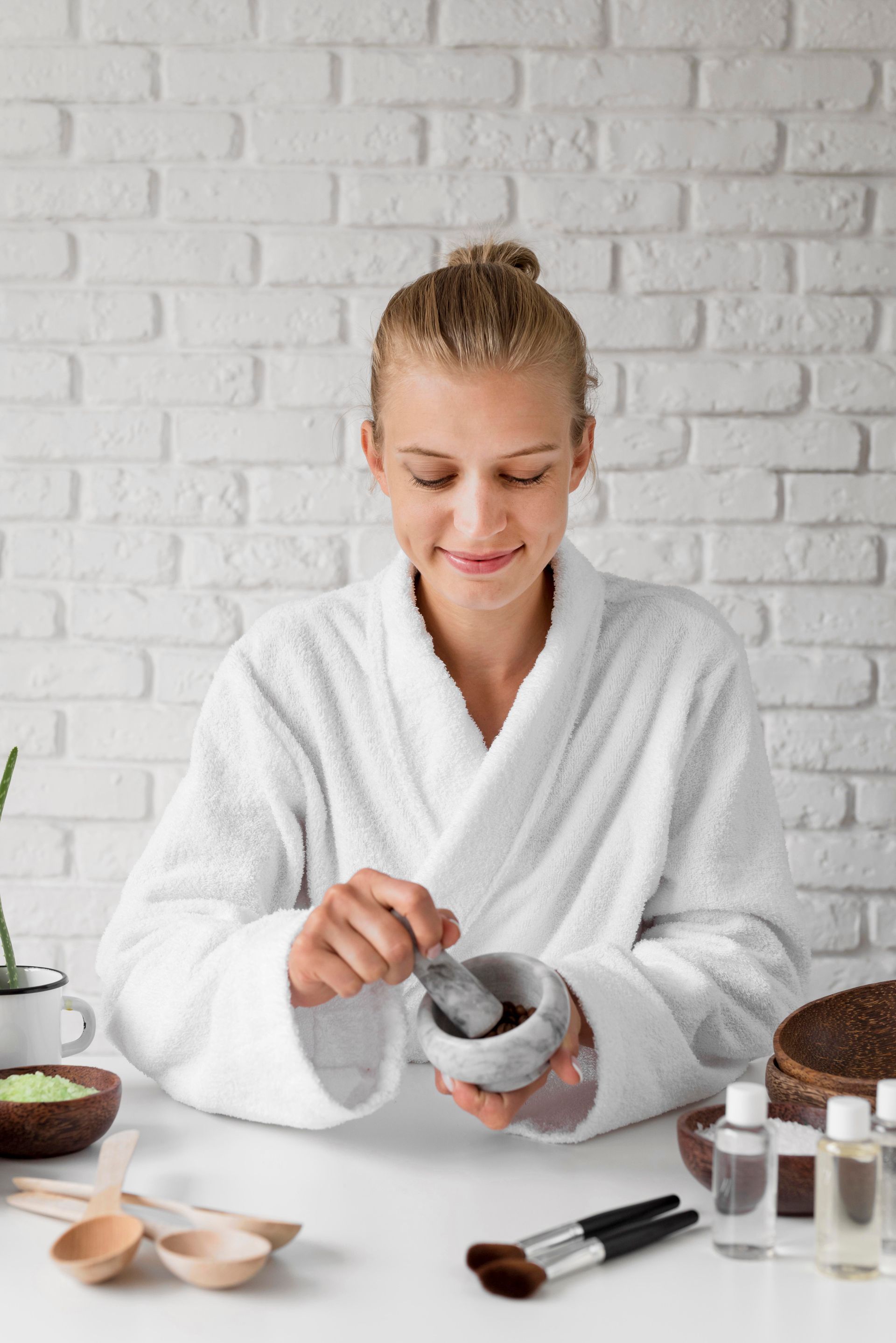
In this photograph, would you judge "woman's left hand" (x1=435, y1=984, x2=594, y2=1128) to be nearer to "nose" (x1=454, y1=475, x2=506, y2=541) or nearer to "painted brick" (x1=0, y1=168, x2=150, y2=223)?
"nose" (x1=454, y1=475, x2=506, y2=541)

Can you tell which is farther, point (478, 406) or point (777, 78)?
point (777, 78)

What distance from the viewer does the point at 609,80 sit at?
1.92 meters

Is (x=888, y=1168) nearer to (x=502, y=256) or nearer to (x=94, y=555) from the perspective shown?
(x=502, y=256)

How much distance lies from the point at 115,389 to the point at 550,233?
71cm

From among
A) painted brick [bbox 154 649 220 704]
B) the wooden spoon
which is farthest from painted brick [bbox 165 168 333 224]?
the wooden spoon

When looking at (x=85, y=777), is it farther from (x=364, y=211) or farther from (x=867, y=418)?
(x=867, y=418)

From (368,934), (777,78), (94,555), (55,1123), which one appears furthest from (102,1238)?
(777,78)

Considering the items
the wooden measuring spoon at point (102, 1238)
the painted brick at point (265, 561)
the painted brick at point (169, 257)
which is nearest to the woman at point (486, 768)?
the wooden measuring spoon at point (102, 1238)

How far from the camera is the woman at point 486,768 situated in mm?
1122

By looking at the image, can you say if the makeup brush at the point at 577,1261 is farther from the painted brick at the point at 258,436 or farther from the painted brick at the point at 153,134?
the painted brick at the point at 153,134

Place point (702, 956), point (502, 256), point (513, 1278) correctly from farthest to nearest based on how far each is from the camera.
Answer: point (502, 256), point (702, 956), point (513, 1278)

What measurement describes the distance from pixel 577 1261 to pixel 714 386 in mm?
1453

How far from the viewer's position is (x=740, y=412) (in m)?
1.95

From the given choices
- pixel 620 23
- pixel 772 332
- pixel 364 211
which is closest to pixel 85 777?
pixel 364 211
